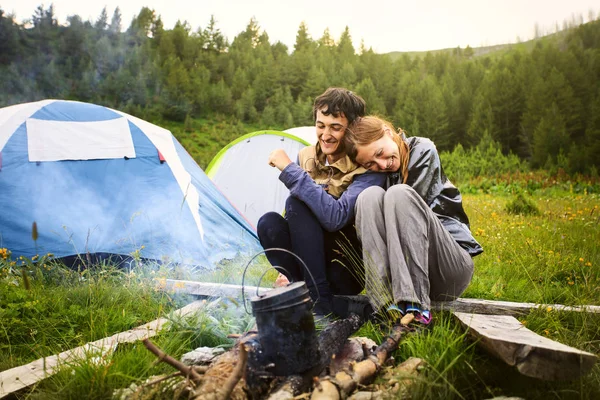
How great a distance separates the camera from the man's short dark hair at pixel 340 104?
2.46m

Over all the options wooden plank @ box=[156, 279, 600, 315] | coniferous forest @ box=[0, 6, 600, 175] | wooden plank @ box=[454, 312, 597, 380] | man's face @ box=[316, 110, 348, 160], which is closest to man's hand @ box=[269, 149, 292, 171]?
man's face @ box=[316, 110, 348, 160]

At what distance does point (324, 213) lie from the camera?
7.07 feet

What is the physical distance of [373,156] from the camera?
2.31m

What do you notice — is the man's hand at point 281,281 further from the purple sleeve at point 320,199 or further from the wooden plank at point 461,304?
the purple sleeve at point 320,199

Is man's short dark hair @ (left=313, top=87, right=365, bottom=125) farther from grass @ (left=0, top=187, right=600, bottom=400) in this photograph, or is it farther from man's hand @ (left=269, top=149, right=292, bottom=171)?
grass @ (left=0, top=187, right=600, bottom=400)

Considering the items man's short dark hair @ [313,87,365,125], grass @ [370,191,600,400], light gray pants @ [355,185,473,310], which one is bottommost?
grass @ [370,191,600,400]

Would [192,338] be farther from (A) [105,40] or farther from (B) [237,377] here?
(A) [105,40]

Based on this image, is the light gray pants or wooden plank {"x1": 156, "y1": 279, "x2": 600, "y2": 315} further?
wooden plank {"x1": 156, "y1": 279, "x2": 600, "y2": 315}

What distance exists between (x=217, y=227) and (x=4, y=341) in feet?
7.73

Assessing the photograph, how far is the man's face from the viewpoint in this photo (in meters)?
2.48

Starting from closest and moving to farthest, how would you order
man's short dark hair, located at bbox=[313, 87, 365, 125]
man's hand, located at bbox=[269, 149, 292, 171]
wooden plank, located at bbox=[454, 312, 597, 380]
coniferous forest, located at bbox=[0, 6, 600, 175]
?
wooden plank, located at bbox=[454, 312, 597, 380], man's hand, located at bbox=[269, 149, 292, 171], man's short dark hair, located at bbox=[313, 87, 365, 125], coniferous forest, located at bbox=[0, 6, 600, 175]

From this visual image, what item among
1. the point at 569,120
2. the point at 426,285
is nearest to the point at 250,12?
the point at 569,120

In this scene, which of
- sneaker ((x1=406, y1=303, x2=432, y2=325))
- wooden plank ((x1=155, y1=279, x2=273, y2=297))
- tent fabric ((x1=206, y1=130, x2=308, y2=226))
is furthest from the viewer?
tent fabric ((x1=206, y1=130, x2=308, y2=226))

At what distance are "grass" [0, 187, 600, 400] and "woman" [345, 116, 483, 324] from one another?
18 centimetres
